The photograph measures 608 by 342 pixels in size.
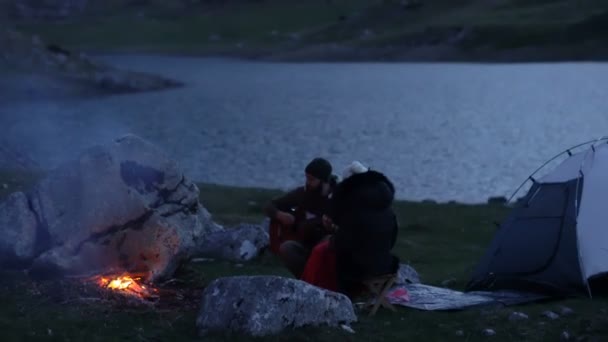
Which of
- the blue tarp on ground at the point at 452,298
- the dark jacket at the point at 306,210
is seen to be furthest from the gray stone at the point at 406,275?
the dark jacket at the point at 306,210

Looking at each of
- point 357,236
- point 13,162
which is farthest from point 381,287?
point 13,162

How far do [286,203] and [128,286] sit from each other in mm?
2173

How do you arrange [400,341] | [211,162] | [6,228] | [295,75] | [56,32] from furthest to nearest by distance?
1. [56,32]
2. [295,75]
3. [211,162]
4. [6,228]
5. [400,341]

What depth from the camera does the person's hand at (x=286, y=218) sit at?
40.6 ft

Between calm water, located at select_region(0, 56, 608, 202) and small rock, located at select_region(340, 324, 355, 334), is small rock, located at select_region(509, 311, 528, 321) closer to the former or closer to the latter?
small rock, located at select_region(340, 324, 355, 334)

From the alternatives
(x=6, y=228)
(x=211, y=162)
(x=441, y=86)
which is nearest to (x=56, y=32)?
(x=441, y=86)

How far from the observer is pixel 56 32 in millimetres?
138500

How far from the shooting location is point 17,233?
1162cm

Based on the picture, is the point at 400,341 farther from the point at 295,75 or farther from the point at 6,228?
the point at 295,75

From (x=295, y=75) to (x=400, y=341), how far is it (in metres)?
82.7

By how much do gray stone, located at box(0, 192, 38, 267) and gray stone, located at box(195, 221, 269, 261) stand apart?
2957 mm

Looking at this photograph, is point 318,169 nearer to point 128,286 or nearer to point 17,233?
point 128,286

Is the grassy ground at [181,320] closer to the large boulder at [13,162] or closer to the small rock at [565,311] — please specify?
the small rock at [565,311]

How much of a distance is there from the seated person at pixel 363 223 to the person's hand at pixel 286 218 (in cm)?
145
